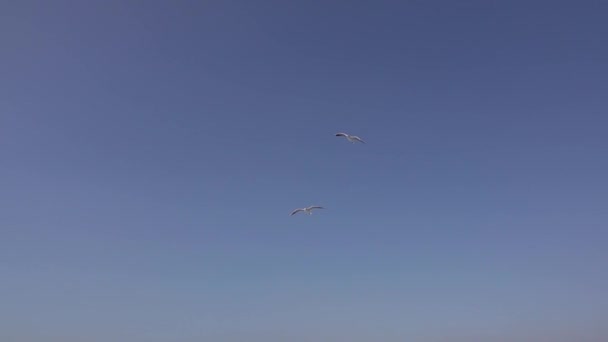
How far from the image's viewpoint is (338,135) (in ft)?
299

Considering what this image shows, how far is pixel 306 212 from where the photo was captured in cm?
10444

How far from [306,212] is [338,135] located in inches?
843

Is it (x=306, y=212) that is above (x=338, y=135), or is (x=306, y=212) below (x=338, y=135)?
below

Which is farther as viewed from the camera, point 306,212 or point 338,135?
point 306,212
